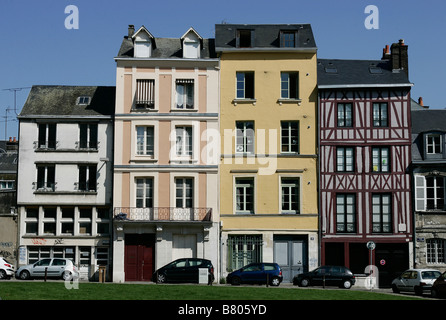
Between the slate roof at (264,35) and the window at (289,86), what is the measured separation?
5.06ft

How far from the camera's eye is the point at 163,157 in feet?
123

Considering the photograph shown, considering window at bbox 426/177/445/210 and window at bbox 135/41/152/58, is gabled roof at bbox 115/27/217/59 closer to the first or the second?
window at bbox 135/41/152/58

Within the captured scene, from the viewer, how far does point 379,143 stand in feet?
125

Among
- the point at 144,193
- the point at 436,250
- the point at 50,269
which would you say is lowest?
the point at 50,269

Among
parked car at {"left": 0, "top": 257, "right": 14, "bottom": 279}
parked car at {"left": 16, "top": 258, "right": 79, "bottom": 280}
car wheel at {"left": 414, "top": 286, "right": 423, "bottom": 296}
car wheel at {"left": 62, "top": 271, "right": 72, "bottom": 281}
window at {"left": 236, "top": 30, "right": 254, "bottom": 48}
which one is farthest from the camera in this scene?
window at {"left": 236, "top": 30, "right": 254, "bottom": 48}

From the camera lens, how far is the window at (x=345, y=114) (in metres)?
38.2

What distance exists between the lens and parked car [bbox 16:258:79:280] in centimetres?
3484

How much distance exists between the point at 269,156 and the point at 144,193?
7.06 metres

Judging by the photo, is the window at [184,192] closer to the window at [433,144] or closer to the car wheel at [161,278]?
the car wheel at [161,278]

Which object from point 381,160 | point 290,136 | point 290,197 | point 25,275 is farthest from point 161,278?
point 381,160

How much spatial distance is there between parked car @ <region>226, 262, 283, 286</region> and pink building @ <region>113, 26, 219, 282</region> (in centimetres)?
327

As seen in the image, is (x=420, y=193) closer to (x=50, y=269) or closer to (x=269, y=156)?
(x=269, y=156)

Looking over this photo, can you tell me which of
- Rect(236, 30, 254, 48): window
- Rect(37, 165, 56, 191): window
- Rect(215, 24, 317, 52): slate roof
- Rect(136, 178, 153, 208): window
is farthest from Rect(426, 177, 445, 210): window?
Rect(37, 165, 56, 191): window
